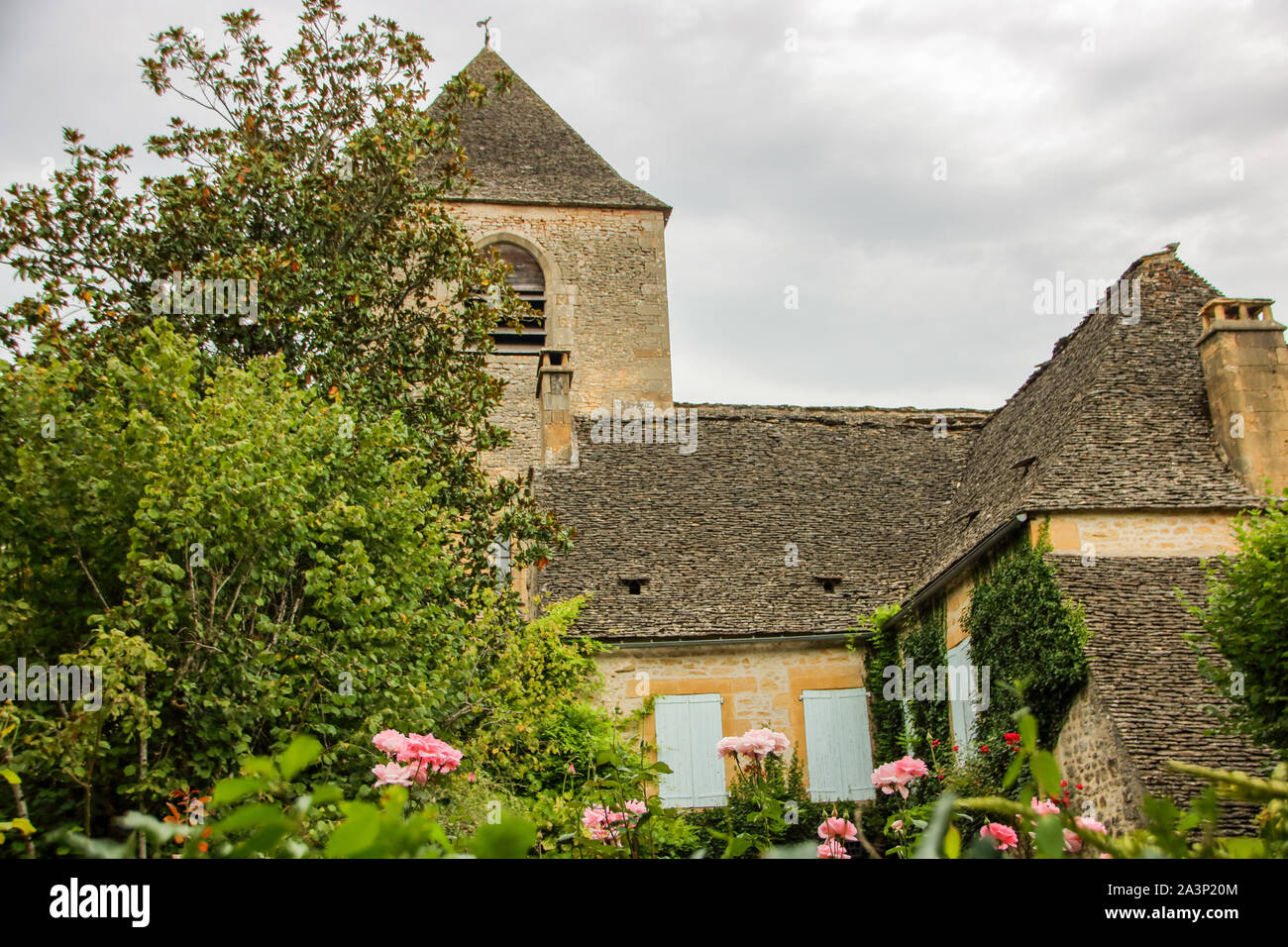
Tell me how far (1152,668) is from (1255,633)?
200 centimetres

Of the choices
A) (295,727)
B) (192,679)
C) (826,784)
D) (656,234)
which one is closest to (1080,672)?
(826,784)

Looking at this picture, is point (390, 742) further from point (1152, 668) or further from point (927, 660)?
point (927, 660)

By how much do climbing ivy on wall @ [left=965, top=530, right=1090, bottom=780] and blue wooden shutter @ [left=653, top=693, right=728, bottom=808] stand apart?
150 inches

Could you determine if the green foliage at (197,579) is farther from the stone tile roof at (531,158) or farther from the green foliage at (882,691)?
the stone tile roof at (531,158)

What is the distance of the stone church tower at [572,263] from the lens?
79.3 ft

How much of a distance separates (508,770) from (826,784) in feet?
16.9

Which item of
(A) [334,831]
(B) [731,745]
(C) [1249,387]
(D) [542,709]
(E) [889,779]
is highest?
(C) [1249,387]

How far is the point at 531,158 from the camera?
26.9 metres

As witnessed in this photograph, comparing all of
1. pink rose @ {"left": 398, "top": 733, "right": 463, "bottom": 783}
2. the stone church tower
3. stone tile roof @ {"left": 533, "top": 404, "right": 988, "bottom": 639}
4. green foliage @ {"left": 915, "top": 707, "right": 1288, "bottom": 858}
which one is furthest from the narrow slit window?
green foliage @ {"left": 915, "top": 707, "right": 1288, "bottom": 858}

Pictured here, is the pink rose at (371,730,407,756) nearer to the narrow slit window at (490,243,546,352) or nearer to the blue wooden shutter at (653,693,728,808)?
the blue wooden shutter at (653,693,728,808)

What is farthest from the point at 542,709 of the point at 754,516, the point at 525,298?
the point at 525,298

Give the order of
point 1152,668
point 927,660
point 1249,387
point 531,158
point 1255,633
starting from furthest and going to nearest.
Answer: point 531,158 → point 927,660 → point 1249,387 → point 1152,668 → point 1255,633

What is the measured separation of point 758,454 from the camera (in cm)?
2047
